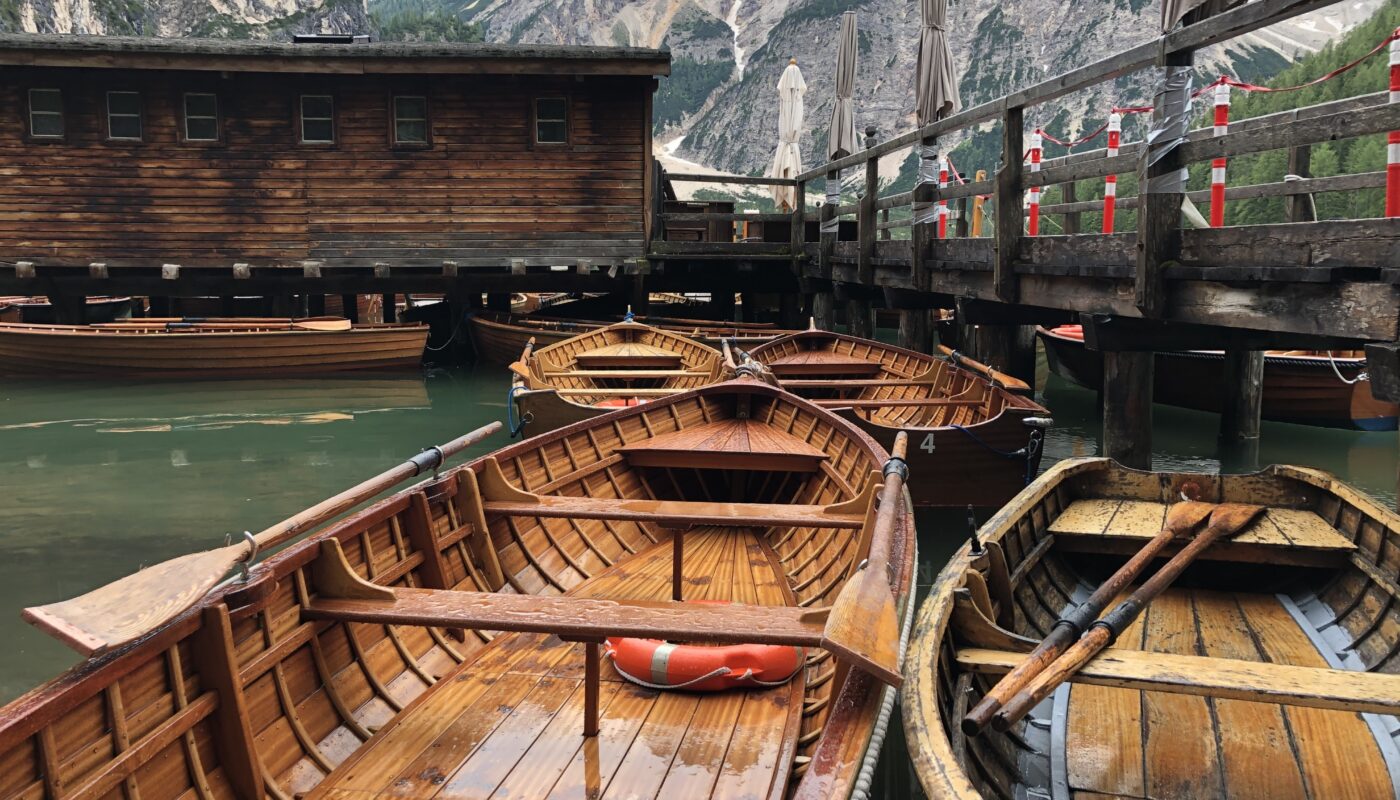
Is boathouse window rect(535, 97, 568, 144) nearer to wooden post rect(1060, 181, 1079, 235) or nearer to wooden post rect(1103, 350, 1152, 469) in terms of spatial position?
wooden post rect(1060, 181, 1079, 235)

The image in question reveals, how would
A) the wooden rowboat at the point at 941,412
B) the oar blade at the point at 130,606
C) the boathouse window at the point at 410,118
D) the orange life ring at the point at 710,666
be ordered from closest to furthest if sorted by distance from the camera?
the oar blade at the point at 130,606 → the orange life ring at the point at 710,666 → the wooden rowboat at the point at 941,412 → the boathouse window at the point at 410,118

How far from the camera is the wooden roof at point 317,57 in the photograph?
16.5 meters

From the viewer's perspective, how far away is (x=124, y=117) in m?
17.7

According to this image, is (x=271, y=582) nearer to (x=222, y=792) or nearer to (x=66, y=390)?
(x=222, y=792)

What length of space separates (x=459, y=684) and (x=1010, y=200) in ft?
20.4

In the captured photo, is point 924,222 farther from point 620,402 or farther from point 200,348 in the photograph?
point 200,348

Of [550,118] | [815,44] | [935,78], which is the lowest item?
[935,78]

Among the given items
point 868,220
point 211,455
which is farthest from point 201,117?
point 868,220

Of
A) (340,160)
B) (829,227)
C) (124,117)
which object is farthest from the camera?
(340,160)

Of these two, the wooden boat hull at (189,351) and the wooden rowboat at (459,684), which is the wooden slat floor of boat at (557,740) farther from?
the wooden boat hull at (189,351)

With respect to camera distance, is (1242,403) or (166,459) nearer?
(166,459)

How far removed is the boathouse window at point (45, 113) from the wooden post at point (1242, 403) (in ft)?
64.4

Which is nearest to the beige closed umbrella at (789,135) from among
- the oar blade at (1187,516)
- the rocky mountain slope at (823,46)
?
the oar blade at (1187,516)

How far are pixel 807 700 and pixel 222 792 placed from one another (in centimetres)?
212
